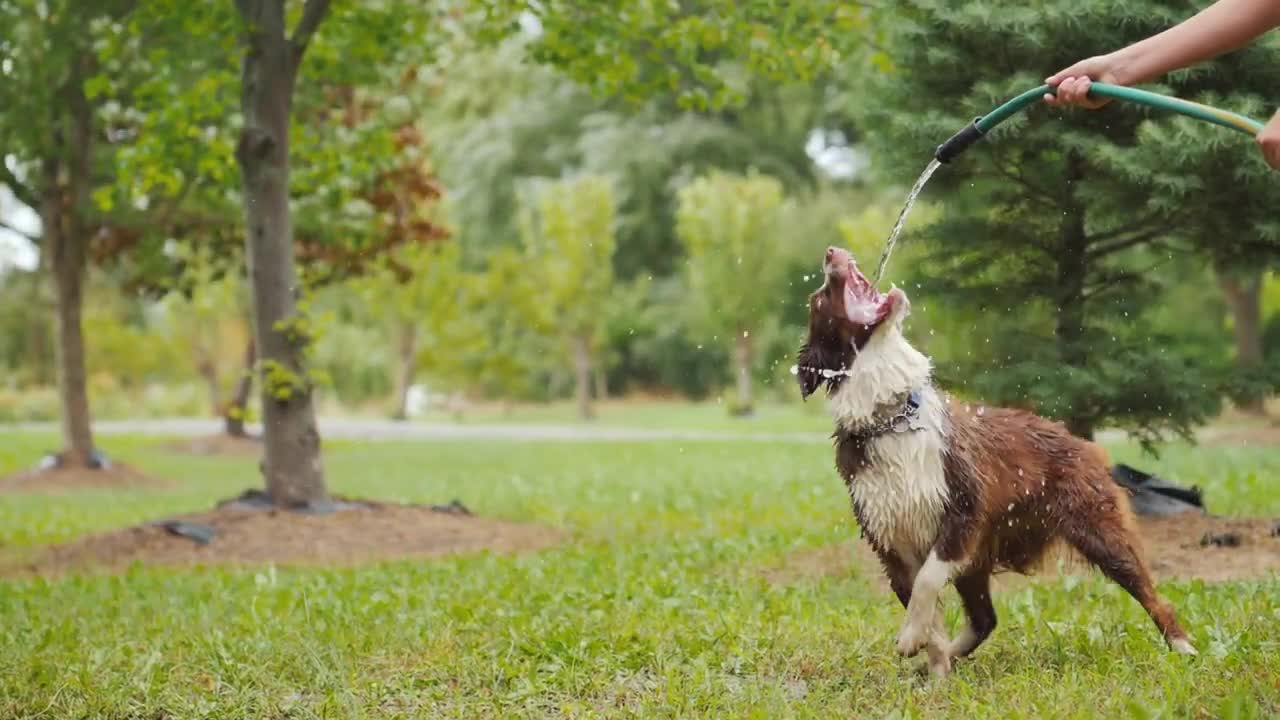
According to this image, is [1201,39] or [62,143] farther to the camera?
[62,143]

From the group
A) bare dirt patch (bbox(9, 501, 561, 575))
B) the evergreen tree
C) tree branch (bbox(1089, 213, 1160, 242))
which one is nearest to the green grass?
bare dirt patch (bbox(9, 501, 561, 575))

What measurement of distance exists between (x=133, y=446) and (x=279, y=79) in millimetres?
17832

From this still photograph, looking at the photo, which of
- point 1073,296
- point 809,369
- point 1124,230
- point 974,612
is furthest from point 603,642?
point 1124,230

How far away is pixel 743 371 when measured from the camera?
36875 mm

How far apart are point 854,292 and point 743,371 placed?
1272 inches

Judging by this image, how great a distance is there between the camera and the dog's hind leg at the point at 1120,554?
5.07m

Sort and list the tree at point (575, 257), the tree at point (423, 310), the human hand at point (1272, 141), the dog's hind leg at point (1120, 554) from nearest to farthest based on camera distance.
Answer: the human hand at point (1272, 141)
the dog's hind leg at point (1120, 554)
the tree at point (423, 310)
the tree at point (575, 257)

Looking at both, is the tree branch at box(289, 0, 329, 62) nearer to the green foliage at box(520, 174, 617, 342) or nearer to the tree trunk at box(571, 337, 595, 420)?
the green foliage at box(520, 174, 617, 342)

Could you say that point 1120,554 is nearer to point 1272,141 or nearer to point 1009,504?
point 1009,504

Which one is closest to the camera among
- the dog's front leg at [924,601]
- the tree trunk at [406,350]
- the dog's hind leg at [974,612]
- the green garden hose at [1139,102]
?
the green garden hose at [1139,102]

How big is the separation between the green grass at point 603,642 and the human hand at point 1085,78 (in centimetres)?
191

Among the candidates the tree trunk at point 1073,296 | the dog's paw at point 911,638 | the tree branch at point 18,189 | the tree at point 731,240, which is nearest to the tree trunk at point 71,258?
the tree branch at point 18,189

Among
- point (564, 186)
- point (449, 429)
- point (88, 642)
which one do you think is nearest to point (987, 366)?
point (88, 642)

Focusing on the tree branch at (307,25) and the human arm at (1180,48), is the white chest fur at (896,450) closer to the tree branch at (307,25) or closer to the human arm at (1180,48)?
the human arm at (1180,48)
